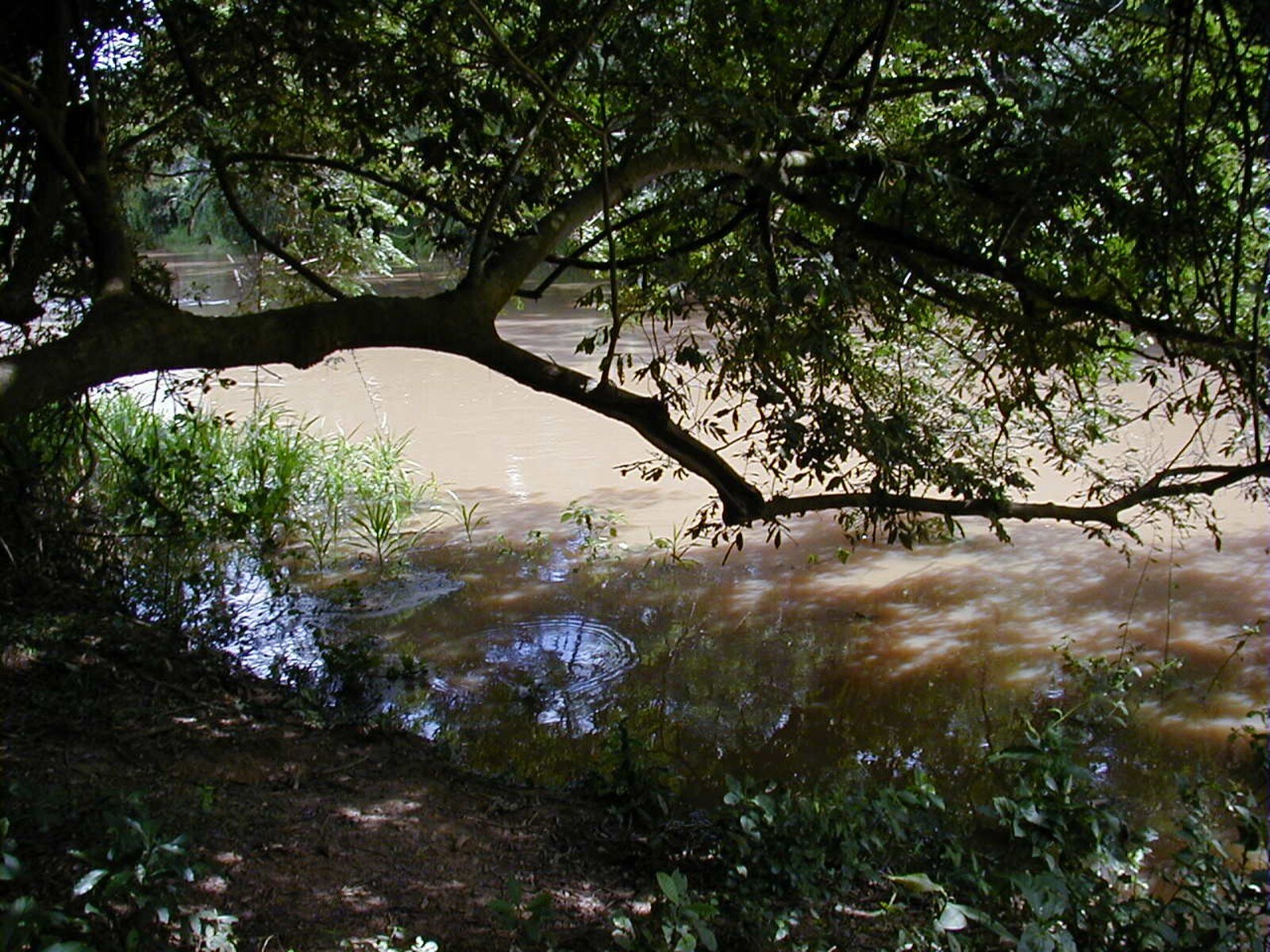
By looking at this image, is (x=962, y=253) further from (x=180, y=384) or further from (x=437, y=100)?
(x=180, y=384)

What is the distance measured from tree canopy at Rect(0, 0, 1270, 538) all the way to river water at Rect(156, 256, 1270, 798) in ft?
4.90

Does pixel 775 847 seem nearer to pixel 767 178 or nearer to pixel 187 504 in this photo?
pixel 767 178

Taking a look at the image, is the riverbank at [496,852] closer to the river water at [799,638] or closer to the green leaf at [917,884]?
the green leaf at [917,884]

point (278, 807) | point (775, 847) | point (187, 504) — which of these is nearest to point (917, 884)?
point (775, 847)

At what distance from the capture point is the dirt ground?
9.78 ft

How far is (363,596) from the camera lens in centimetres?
684

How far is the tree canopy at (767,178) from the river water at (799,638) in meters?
1.49

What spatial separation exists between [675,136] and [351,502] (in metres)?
5.43

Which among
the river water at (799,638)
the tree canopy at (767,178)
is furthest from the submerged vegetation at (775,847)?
the tree canopy at (767,178)

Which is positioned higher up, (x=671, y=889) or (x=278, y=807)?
(x=671, y=889)

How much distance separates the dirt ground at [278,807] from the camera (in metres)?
2.98

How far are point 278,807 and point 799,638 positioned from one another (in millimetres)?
3509

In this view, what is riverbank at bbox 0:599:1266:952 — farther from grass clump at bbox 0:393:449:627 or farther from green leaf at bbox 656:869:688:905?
grass clump at bbox 0:393:449:627

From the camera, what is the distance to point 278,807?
3648 millimetres
